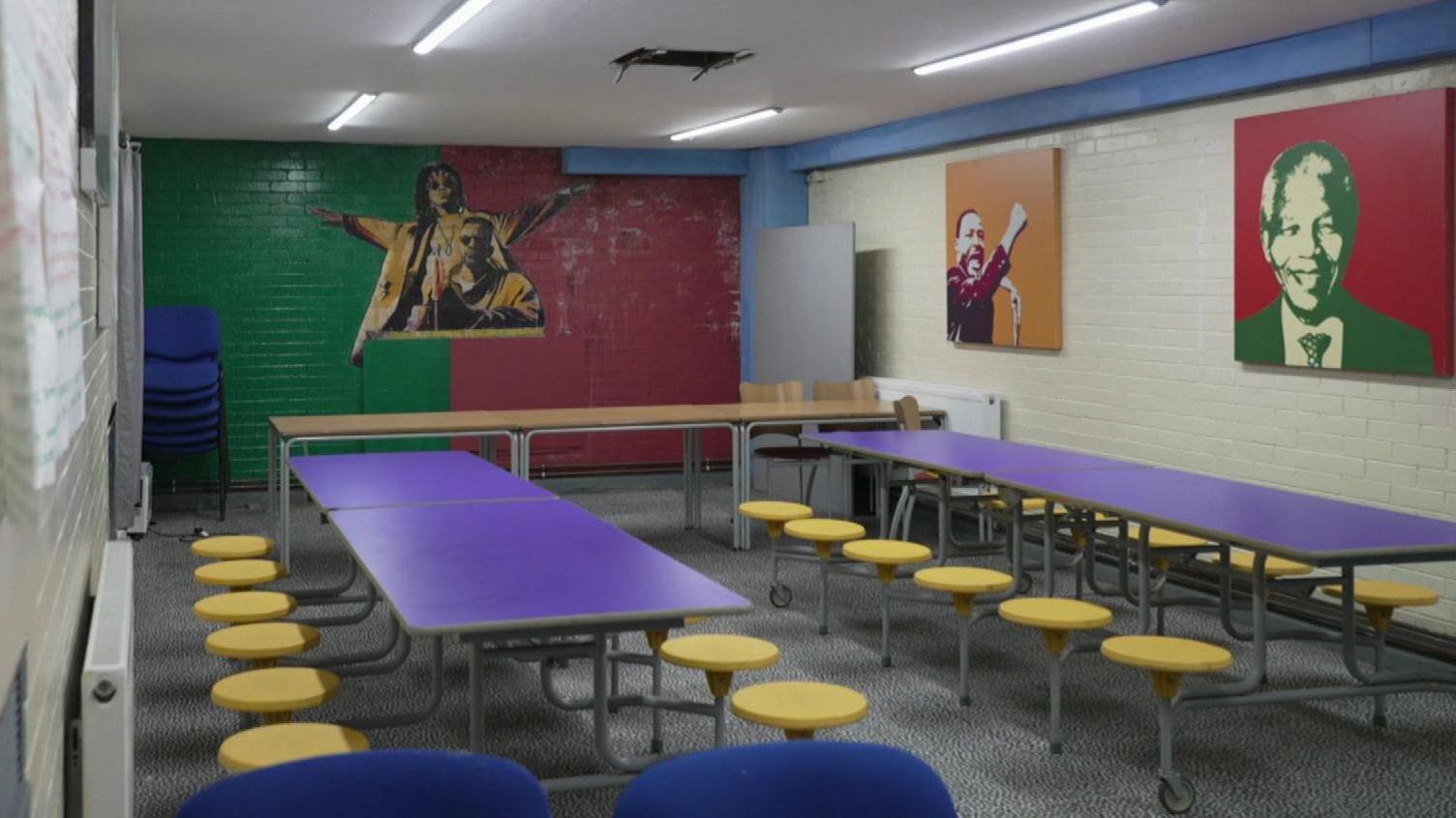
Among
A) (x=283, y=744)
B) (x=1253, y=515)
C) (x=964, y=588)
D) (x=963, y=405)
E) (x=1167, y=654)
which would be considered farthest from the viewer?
(x=963, y=405)

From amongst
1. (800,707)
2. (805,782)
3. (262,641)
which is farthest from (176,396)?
(805,782)

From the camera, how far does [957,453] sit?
6973 millimetres

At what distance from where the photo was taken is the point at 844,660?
6.17 m

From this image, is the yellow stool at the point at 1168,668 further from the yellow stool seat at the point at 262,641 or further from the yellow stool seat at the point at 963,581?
the yellow stool seat at the point at 262,641

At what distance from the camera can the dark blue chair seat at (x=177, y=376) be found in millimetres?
9992

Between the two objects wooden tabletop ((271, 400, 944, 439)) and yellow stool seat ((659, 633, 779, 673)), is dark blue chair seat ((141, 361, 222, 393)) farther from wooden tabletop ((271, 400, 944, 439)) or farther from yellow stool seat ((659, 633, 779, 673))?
yellow stool seat ((659, 633, 779, 673))

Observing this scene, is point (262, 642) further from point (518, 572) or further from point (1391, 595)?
point (1391, 595)

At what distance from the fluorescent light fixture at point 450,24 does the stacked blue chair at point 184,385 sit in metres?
4.04

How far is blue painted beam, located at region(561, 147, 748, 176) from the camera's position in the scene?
1150cm

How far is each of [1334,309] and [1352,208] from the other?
444 mm

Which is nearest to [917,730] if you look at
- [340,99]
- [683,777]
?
[683,777]

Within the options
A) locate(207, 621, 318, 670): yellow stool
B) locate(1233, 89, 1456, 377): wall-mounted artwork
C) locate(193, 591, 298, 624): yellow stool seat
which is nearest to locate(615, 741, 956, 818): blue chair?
locate(207, 621, 318, 670): yellow stool

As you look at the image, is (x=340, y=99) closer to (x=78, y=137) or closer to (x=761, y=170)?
(x=761, y=170)

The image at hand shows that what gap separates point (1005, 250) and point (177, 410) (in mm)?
5508
